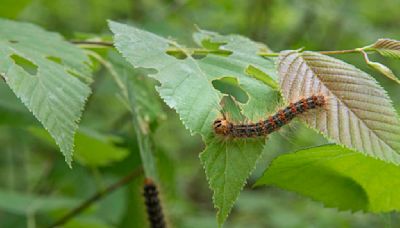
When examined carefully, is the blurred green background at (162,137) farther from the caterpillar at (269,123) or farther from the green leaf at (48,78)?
the green leaf at (48,78)

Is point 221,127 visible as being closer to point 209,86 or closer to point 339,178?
point 209,86

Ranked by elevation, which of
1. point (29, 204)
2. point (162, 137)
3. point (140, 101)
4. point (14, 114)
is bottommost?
point (162, 137)

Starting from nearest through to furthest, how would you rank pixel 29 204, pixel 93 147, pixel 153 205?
pixel 153 205 → pixel 93 147 → pixel 29 204

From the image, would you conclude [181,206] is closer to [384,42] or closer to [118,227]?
[118,227]

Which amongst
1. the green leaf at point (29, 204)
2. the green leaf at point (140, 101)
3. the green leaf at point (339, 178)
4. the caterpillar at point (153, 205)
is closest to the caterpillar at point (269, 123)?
the green leaf at point (339, 178)

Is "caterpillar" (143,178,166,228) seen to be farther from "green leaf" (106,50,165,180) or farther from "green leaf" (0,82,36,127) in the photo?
"green leaf" (0,82,36,127)

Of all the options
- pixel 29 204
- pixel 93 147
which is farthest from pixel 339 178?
pixel 29 204
